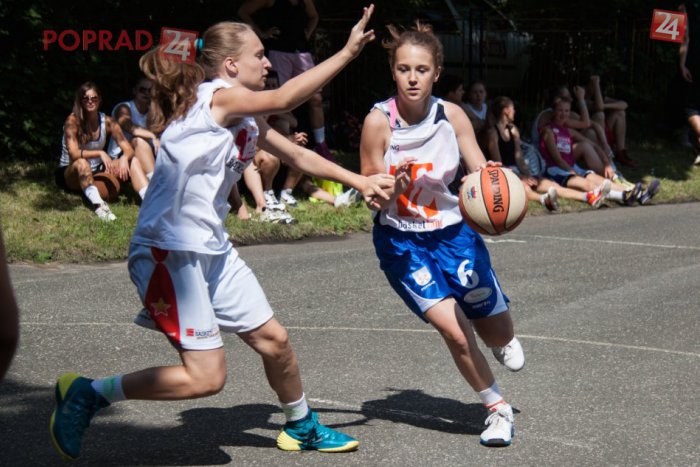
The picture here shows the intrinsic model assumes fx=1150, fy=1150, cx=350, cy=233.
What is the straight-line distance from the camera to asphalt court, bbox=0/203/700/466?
5.26m

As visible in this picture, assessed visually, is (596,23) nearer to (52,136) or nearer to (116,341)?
(52,136)

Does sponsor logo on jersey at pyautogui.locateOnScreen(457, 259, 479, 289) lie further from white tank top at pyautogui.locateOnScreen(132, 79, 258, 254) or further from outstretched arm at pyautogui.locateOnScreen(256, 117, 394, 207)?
white tank top at pyautogui.locateOnScreen(132, 79, 258, 254)

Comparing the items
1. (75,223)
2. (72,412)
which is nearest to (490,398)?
(72,412)

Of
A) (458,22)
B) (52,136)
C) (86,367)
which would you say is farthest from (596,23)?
(86,367)

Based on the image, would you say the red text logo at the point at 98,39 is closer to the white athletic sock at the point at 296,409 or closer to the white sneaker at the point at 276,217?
the white sneaker at the point at 276,217

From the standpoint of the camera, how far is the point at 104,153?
11.9m

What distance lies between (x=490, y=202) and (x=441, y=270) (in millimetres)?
434

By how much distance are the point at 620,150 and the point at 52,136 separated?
8.16 metres

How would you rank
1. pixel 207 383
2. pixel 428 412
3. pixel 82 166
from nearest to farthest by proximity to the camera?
pixel 207 383 < pixel 428 412 < pixel 82 166

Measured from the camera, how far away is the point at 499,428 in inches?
209

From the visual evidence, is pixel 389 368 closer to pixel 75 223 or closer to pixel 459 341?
pixel 459 341

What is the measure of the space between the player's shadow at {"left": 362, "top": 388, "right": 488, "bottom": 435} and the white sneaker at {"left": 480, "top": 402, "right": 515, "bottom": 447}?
21 centimetres

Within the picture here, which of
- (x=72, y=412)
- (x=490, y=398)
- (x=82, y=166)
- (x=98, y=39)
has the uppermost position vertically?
(x=98, y=39)

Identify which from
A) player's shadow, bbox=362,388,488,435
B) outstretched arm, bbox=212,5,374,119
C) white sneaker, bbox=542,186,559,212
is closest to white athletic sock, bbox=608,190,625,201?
white sneaker, bbox=542,186,559,212
